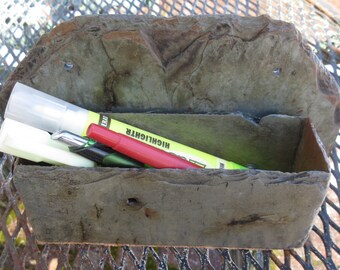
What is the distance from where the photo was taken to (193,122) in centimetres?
→ 40

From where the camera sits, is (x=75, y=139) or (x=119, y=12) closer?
(x=75, y=139)

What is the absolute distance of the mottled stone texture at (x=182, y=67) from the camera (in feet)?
1.24

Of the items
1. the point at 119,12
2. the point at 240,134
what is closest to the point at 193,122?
the point at 240,134

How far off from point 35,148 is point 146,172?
88 mm

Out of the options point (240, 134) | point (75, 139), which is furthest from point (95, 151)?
point (240, 134)

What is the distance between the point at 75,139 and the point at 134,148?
0.05 meters

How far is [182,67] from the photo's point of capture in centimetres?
40

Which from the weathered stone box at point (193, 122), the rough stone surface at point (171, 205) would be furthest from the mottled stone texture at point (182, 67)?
the rough stone surface at point (171, 205)

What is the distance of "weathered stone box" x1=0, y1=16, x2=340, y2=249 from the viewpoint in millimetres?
Answer: 333

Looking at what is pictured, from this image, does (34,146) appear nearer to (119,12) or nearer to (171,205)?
(171,205)

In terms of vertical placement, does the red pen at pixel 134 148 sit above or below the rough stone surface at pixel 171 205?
above

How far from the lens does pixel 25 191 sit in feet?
1.11

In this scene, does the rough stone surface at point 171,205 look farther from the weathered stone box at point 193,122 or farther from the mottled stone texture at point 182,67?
the mottled stone texture at point 182,67

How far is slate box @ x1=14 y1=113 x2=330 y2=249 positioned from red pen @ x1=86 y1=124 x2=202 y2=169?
1.1 inches
